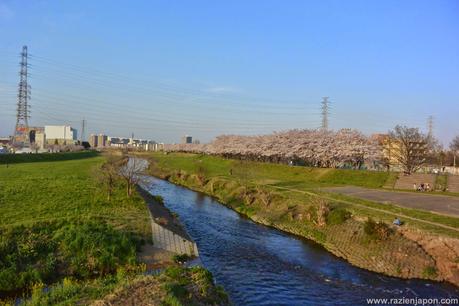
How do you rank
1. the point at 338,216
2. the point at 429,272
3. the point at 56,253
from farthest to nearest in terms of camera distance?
the point at 338,216 → the point at 429,272 → the point at 56,253

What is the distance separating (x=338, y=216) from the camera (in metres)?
30.6

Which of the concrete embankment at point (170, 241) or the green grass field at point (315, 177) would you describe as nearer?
the concrete embankment at point (170, 241)

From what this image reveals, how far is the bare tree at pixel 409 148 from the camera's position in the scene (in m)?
69.6

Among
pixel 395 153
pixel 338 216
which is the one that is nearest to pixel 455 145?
pixel 395 153

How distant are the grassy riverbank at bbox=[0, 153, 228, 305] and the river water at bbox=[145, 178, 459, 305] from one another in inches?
140

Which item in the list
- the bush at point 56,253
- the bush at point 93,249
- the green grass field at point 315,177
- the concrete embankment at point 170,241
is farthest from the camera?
the green grass field at point 315,177

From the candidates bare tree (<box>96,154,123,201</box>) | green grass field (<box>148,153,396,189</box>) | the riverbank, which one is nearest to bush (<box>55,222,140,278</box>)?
bare tree (<box>96,154,123,201</box>)

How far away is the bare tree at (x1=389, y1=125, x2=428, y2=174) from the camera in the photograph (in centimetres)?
6956

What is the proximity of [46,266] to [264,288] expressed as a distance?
1026 cm

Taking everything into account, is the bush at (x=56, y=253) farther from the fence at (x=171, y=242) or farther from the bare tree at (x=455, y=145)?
the bare tree at (x=455, y=145)

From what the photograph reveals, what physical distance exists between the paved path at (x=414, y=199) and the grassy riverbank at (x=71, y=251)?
23636mm

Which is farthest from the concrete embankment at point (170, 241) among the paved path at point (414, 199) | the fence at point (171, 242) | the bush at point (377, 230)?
the paved path at point (414, 199)

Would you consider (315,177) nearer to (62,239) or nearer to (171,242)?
(171,242)

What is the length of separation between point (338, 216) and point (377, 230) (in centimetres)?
483
